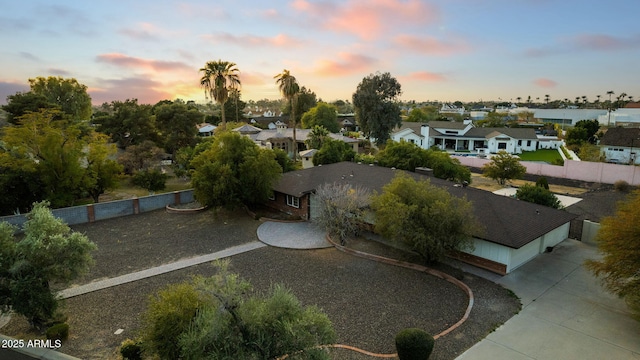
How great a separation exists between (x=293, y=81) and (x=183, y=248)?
29812 millimetres

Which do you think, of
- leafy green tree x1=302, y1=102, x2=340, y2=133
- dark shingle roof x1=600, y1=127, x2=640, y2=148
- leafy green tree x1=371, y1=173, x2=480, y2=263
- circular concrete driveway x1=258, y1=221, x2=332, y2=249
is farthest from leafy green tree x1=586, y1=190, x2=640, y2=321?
leafy green tree x1=302, y1=102, x2=340, y2=133

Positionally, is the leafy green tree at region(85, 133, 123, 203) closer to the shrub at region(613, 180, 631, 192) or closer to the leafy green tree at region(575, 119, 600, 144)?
the shrub at region(613, 180, 631, 192)

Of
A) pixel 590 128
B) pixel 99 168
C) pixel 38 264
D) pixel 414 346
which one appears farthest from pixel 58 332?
pixel 590 128

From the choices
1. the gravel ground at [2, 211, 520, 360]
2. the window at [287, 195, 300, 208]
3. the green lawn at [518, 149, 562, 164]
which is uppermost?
the green lawn at [518, 149, 562, 164]

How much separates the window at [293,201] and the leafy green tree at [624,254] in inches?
662

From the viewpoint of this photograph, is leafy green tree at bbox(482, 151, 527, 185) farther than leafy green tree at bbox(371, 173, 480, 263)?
Yes

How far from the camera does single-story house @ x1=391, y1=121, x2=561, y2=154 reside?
61.5m

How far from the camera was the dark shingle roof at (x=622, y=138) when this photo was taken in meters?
47.8

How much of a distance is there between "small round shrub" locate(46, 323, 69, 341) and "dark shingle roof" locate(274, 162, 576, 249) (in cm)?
1443

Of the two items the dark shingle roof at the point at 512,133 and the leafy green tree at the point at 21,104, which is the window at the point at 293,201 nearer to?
the leafy green tree at the point at 21,104

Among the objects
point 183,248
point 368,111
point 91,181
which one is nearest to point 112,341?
point 183,248

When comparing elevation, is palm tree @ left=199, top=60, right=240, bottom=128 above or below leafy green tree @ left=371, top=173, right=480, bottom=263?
above

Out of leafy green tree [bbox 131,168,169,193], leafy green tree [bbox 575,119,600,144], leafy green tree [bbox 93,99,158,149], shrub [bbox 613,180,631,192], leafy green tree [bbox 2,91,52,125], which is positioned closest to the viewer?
leafy green tree [bbox 131,168,169,193]

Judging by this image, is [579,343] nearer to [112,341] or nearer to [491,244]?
[491,244]
